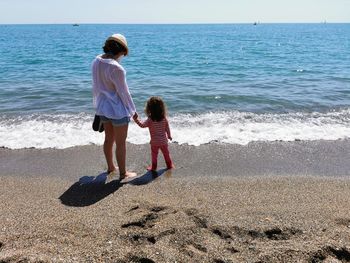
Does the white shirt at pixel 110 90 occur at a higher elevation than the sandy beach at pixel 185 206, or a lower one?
higher

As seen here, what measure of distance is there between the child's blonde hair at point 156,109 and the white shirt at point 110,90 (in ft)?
1.80

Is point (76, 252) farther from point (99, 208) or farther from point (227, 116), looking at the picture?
point (227, 116)

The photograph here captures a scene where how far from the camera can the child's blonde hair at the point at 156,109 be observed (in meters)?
5.61

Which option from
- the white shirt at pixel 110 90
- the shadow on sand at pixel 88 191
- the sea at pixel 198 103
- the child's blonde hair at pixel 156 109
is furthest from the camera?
the sea at pixel 198 103

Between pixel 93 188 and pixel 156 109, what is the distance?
1433mm

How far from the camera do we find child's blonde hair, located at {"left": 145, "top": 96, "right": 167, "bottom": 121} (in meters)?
5.61

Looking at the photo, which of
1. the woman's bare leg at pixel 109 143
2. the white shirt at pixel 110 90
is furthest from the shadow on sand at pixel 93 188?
the white shirt at pixel 110 90

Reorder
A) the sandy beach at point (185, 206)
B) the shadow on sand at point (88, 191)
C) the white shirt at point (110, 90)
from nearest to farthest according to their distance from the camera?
the sandy beach at point (185, 206) < the shadow on sand at point (88, 191) < the white shirt at point (110, 90)

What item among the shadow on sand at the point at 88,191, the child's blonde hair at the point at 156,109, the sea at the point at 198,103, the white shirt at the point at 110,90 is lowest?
the sea at the point at 198,103

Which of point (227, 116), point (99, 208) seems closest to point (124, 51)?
point (99, 208)

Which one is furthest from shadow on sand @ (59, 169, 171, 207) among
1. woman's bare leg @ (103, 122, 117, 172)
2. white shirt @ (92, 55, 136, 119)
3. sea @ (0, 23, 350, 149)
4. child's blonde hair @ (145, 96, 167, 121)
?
sea @ (0, 23, 350, 149)

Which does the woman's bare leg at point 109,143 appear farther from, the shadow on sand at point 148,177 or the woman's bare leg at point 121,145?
the shadow on sand at point 148,177

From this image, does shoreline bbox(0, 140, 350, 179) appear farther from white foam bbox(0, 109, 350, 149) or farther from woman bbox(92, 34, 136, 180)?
woman bbox(92, 34, 136, 180)

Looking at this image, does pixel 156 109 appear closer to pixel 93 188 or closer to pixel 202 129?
pixel 93 188
